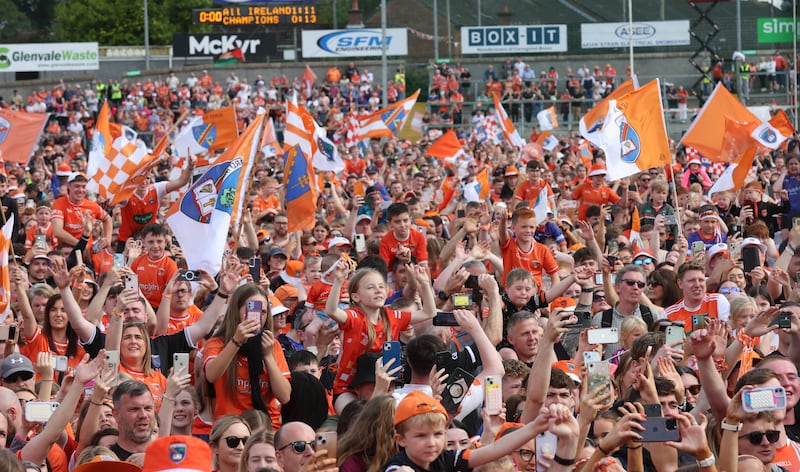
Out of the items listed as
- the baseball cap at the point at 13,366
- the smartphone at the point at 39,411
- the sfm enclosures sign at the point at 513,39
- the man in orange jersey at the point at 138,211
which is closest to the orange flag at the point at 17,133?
the man in orange jersey at the point at 138,211

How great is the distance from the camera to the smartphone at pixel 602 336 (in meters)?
7.68

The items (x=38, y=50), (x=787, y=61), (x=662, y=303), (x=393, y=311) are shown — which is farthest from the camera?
(x=38, y=50)

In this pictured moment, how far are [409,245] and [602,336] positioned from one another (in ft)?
16.1

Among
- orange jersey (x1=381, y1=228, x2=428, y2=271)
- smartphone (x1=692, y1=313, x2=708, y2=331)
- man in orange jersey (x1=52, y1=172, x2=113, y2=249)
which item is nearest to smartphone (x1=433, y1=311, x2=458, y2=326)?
smartphone (x1=692, y1=313, x2=708, y2=331)

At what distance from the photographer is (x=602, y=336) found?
7711 millimetres

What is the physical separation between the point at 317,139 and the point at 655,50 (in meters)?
37.9

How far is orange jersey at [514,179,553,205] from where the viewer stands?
1645 centimetres

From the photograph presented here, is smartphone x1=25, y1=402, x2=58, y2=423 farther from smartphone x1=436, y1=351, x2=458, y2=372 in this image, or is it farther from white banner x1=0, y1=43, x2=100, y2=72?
white banner x1=0, y1=43, x2=100, y2=72

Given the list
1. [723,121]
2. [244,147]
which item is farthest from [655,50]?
[244,147]

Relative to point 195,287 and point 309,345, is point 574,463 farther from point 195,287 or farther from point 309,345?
point 195,287

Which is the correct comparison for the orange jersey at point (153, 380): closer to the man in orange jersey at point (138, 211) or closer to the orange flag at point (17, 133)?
the man in orange jersey at point (138, 211)

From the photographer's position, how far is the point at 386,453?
20.3ft

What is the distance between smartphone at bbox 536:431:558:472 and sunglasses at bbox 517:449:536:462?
317mm

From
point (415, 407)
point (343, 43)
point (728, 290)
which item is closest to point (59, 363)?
point (415, 407)
